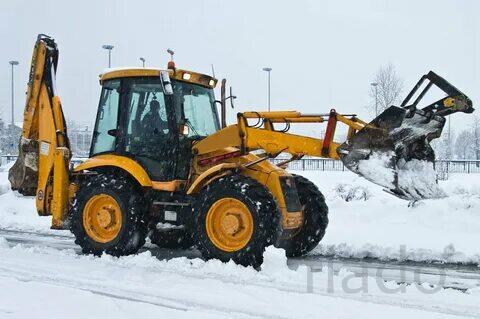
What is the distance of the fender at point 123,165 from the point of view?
780 centimetres

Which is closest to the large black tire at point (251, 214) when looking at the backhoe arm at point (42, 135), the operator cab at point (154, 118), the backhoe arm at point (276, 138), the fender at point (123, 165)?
the backhoe arm at point (276, 138)

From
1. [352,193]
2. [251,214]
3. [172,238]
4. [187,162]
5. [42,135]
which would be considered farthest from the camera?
[352,193]

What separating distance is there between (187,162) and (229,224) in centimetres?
130

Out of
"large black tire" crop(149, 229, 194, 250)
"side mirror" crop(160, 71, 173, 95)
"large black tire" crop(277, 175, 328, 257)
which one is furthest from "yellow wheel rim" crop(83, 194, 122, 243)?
"large black tire" crop(277, 175, 328, 257)

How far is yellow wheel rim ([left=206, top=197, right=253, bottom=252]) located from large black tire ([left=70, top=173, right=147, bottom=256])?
3.98 ft

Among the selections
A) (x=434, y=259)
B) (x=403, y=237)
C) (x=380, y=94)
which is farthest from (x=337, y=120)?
(x=380, y=94)

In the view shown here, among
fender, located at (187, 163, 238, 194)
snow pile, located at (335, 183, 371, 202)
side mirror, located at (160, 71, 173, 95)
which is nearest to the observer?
fender, located at (187, 163, 238, 194)

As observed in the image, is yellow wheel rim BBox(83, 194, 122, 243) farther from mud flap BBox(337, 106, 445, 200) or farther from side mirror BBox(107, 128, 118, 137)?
mud flap BBox(337, 106, 445, 200)

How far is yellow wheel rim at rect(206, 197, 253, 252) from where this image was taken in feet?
22.9

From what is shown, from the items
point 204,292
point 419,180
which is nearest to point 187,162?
point 204,292

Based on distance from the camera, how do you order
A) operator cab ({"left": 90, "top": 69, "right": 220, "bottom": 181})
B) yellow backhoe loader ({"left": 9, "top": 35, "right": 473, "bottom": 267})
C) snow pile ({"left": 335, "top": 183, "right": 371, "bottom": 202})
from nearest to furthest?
yellow backhoe loader ({"left": 9, "top": 35, "right": 473, "bottom": 267}) → operator cab ({"left": 90, "top": 69, "right": 220, "bottom": 181}) → snow pile ({"left": 335, "top": 183, "right": 371, "bottom": 202})

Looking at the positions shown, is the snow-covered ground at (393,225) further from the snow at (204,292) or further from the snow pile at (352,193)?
the snow at (204,292)

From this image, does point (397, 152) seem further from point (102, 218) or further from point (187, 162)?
point (102, 218)

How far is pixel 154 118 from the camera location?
8.02m
